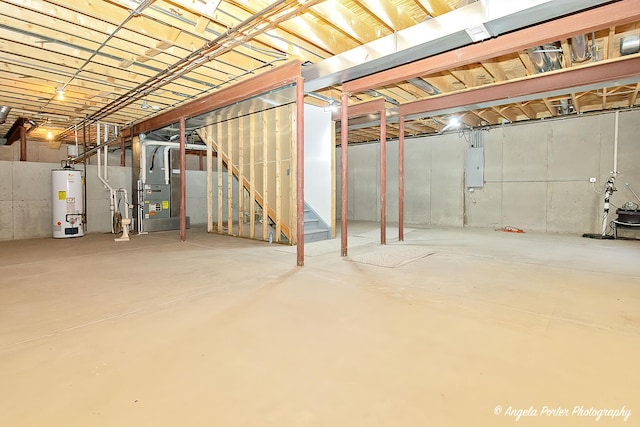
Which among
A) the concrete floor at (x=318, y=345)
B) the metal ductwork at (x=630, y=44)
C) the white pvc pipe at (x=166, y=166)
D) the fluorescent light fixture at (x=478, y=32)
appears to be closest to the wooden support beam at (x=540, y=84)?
the metal ductwork at (x=630, y=44)

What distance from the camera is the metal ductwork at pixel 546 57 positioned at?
3.99 meters

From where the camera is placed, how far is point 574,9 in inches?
105

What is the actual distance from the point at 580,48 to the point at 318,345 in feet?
14.6

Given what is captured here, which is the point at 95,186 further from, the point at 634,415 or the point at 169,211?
the point at 634,415

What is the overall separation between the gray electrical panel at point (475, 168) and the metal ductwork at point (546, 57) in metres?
3.85

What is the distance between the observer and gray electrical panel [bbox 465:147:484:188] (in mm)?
8406

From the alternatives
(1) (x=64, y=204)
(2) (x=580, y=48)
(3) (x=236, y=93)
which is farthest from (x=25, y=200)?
(2) (x=580, y=48)

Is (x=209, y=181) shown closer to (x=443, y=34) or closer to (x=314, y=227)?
(x=314, y=227)

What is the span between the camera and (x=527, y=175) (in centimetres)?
777

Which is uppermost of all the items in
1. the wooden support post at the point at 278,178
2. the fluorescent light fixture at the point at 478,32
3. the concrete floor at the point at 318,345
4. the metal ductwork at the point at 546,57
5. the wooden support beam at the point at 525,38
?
the metal ductwork at the point at 546,57

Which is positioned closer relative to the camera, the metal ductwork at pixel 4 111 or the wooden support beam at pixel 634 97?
the wooden support beam at pixel 634 97

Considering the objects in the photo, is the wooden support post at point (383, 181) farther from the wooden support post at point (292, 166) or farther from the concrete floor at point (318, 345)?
the concrete floor at point (318, 345)

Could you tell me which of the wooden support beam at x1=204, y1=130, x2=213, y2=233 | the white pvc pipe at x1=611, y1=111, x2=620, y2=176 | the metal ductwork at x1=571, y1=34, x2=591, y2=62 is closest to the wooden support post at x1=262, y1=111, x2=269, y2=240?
the wooden support beam at x1=204, y1=130, x2=213, y2=233

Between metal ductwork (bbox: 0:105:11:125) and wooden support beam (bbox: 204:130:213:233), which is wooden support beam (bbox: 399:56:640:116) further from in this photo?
metal ductwork (bbox: 0:105:11:125)
